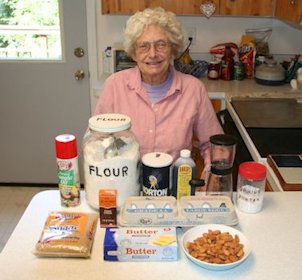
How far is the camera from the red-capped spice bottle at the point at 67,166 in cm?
110

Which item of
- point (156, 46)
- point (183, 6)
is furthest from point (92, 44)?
point (156, 46)

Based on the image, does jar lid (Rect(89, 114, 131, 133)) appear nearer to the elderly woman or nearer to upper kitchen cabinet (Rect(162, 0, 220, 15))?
the elderly woman

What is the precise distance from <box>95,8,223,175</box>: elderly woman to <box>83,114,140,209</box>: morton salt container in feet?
2.01

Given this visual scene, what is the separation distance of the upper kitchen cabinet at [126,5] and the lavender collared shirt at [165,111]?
867 mm

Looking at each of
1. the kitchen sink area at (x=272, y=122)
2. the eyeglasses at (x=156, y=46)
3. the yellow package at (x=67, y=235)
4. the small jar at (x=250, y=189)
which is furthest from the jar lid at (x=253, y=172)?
the eyeglasses at (x=156, y=46)

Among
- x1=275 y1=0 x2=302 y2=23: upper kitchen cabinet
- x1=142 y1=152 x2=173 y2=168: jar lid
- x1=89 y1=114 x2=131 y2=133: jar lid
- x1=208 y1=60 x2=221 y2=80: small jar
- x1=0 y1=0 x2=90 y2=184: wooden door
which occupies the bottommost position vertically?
x1=0 y1=0 x2=90 y2=184: wooden door

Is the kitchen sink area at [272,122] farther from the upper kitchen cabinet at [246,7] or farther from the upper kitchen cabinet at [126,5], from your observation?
the upper kitchen cabinet at [126,5]

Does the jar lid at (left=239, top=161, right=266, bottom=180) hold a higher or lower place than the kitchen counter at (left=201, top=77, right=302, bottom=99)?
higher

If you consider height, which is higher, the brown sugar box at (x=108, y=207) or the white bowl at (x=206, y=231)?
the brown sugar box at (x=108, y=207)

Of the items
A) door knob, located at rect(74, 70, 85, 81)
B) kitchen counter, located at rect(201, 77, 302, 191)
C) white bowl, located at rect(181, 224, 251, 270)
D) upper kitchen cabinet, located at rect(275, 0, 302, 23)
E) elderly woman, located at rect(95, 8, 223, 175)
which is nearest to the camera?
white bowl, located at rect(181, 224, 251, 270)

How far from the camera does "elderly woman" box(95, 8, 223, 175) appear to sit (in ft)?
5.67

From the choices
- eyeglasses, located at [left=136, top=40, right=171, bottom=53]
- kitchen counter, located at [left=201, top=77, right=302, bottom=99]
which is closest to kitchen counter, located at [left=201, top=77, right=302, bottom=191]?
kitchen counter, located at [left=201, top=77, right=302, bottom=99]

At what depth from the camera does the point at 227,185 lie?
47.0 inches

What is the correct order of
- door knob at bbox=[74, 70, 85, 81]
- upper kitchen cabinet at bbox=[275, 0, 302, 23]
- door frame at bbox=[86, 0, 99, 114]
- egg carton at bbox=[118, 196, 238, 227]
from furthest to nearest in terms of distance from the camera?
door knob at bbox=[74, 70, 85, 81]
door frame at bbox=[86, 0, 99, 114]
upper kitchen cabinet at bbox=[275, 0, 302, 23]
egg carton at bbox=[118, 196, 238, 227]
